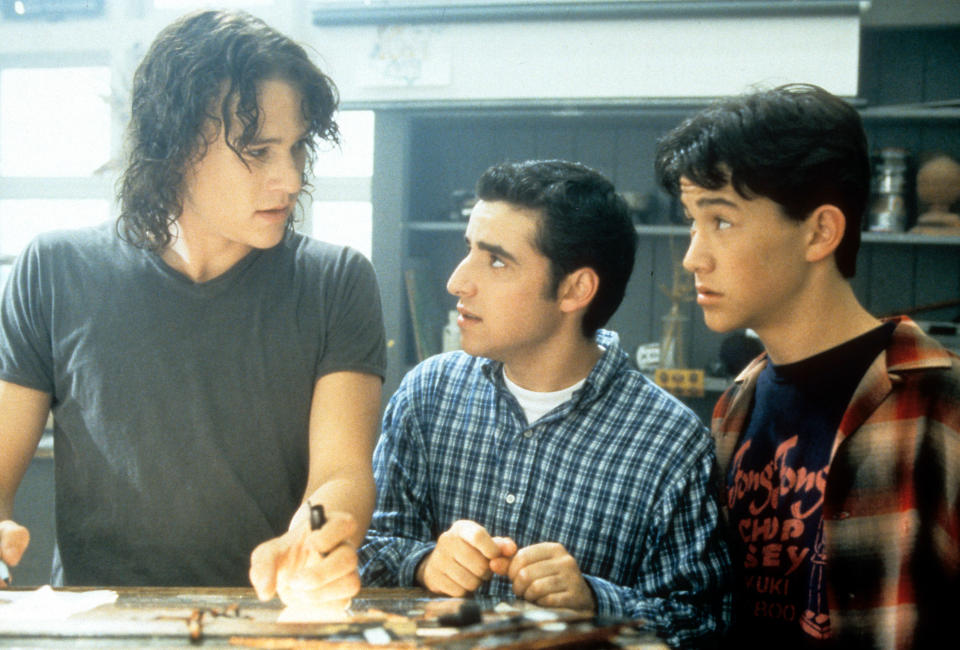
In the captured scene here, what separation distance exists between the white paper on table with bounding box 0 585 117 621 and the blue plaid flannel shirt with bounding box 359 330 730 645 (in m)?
0.43

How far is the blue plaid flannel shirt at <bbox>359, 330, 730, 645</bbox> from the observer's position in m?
1.34

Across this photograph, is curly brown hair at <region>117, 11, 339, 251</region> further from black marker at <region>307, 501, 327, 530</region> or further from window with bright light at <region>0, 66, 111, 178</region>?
window with bright light at <region>0, 66, 111, 178</region>

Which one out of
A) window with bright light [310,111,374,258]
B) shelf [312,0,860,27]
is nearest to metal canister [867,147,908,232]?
shelf [312,0,860,27]

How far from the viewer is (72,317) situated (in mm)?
1396

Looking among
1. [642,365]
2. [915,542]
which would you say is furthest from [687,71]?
[915,542]

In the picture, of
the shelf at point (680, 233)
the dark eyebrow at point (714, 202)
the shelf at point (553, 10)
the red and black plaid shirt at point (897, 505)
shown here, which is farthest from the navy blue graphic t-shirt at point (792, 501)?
the shelf at point (553, 10)

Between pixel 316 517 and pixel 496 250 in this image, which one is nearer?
pixel 316 517

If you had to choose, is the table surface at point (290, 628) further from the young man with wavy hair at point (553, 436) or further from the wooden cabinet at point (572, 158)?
the wooden cabinet at point (572, 158)

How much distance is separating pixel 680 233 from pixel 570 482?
72.3 inches

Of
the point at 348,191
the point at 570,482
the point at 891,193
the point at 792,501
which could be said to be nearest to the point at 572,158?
the point at 348,191

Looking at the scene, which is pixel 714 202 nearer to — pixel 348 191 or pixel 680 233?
pixel 680 233

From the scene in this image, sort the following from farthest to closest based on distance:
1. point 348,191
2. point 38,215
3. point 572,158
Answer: point 38,215 → point 348,191 → point 572,158

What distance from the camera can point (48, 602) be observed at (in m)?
1.05

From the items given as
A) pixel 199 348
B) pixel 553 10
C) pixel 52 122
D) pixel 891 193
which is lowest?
pixel 199 348
